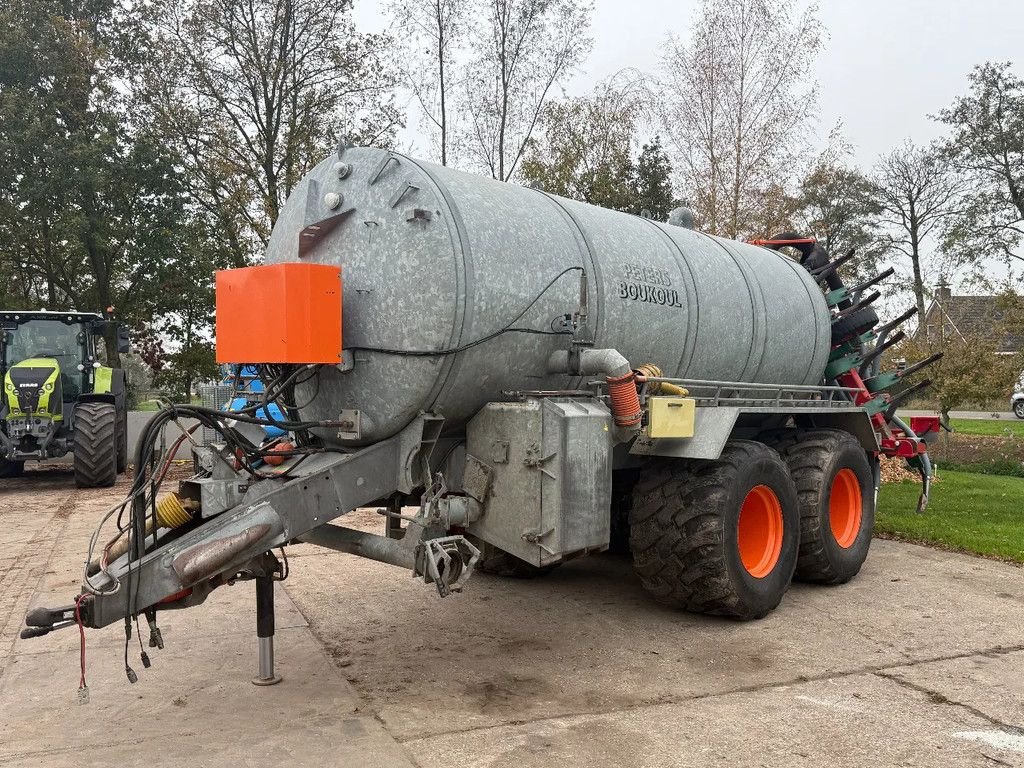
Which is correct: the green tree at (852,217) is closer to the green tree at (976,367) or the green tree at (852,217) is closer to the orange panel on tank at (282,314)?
the green tree at (976,367)

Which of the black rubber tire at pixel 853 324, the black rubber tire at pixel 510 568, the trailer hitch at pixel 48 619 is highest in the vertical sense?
the black rubber tire at pixel 853 324

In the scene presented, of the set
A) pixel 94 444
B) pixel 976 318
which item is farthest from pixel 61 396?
pixel 976 318

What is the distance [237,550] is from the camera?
4012 millimetres

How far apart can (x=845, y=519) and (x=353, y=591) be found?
3966 millimetres

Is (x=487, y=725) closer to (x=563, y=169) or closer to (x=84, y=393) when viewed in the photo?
(x=84, y=393)

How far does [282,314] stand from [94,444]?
9.83 metres

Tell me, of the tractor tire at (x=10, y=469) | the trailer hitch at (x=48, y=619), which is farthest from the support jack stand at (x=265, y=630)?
the tractor tire at (x=10, y=469)

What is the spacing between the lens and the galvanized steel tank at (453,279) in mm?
4520

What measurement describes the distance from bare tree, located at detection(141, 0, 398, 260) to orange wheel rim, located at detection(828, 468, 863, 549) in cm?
1361

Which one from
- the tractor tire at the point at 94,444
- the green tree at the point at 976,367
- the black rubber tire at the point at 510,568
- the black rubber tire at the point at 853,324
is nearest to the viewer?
the black rubber tire at the point at 510,568

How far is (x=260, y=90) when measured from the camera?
1839 centimetres

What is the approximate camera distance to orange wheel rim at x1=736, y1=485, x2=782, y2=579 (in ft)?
19.7

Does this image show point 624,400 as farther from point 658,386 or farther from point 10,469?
point 10,469

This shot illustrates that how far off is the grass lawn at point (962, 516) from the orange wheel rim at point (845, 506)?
1705mm
